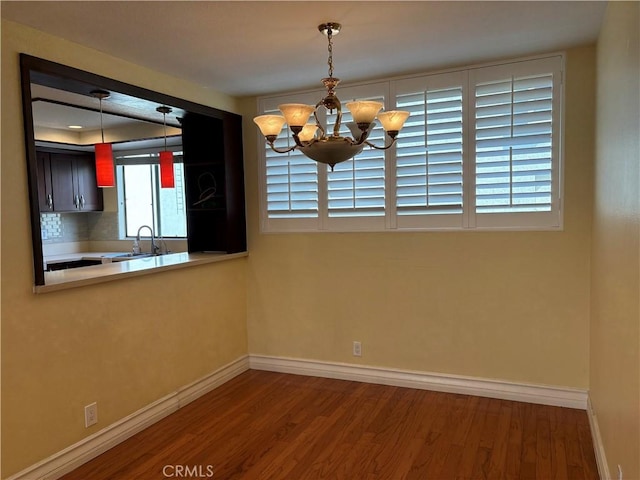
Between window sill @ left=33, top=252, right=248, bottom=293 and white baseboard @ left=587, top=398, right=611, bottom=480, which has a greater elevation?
window sill @ left=33, top=252, right=248, bottom=293

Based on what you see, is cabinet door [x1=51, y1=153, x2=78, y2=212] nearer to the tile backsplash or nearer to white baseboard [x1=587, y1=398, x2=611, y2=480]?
the tile backsplash

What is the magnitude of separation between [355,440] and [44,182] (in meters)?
5.08

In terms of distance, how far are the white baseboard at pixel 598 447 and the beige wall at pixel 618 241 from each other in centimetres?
9

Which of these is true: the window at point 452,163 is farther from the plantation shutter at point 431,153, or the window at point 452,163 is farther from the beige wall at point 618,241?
the beige wall at point 618,241

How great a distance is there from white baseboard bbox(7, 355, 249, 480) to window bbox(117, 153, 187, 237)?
2618mm

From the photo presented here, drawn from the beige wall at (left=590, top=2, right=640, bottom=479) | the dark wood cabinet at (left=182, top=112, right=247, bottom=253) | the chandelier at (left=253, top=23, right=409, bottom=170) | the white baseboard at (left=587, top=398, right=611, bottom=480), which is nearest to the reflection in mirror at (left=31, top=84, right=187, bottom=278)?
the dark wood cabinet at (left=182, top=112, right=247, bottom=253)

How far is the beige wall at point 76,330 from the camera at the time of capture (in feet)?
8.04

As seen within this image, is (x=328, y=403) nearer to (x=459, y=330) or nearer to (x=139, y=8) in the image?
(x=459, y=330)

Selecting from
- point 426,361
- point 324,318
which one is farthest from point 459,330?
point 324,318

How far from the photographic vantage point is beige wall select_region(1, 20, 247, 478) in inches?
96.5

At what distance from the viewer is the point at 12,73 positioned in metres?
2.46

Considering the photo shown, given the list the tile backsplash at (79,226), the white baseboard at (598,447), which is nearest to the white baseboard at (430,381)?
the white baseboard at (598,447)

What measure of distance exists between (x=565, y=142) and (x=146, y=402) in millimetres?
3465

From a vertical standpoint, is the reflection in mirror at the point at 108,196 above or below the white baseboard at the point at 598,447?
above
